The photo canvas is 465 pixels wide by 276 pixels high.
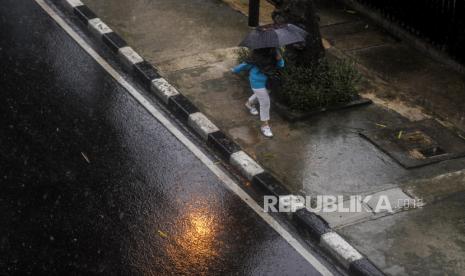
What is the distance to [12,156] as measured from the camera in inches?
368

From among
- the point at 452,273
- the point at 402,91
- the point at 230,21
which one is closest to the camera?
the point at 452,273

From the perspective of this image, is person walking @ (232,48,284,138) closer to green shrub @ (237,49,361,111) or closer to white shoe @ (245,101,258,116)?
white shoe @ (245,101,258,116)

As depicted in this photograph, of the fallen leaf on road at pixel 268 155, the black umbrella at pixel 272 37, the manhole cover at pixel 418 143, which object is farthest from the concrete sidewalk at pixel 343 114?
the black umbrella at pixel 272 37

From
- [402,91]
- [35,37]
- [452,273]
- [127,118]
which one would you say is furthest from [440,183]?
[35,37]

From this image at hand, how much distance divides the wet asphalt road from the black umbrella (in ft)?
5.53

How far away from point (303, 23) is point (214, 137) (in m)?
2.27

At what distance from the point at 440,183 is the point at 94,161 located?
432 cm

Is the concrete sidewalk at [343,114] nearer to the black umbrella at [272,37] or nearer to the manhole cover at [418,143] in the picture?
the manhole cover at [418,143]

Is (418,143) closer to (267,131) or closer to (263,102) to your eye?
(267,131)

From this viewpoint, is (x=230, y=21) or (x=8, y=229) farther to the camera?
(x=230, y=21)

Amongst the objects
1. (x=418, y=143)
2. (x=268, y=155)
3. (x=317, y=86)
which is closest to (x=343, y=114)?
(x=317, y=86)

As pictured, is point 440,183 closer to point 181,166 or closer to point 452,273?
point 452,273

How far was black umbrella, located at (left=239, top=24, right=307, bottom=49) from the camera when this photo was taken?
9688mm

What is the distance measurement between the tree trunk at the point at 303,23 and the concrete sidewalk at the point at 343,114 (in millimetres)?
890
